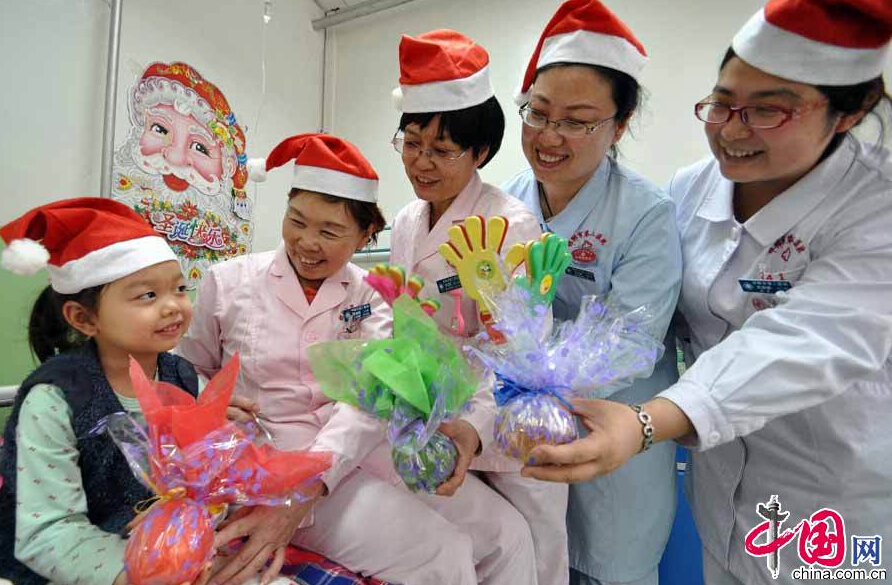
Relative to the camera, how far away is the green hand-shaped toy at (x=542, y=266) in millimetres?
868

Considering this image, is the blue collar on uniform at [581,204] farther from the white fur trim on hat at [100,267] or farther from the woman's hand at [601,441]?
the white fur trim on hat at [100,267]

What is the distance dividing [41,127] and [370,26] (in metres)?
2.15

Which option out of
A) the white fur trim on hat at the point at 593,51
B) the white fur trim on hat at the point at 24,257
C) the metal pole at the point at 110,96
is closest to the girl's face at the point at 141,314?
the white fur trim on hat at the point at 24,257

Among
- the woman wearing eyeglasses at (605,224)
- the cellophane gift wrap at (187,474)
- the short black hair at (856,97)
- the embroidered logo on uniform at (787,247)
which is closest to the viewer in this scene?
the cellophane gift wrap at (187,474)

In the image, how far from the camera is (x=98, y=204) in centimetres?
104

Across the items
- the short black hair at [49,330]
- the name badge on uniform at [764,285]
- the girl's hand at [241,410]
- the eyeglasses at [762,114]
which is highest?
the eyeglasses at [762,114]

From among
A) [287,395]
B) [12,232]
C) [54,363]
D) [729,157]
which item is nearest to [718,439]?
[729,157]

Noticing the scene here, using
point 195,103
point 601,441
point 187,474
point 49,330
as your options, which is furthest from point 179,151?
point 601,441

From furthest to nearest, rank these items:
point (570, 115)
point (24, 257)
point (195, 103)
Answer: point (195, 103), point (570, 115), point (24, 257)

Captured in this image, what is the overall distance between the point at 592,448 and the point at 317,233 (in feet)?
2.62

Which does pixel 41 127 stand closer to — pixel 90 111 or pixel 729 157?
pixel 90 111

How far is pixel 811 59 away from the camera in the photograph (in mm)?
909

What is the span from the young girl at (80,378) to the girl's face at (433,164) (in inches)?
21.4

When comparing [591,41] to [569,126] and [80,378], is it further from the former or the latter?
[80,378]
